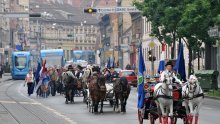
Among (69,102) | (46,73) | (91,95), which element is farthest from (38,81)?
(91,95)

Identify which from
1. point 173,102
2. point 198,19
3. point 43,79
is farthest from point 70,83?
point 173,102

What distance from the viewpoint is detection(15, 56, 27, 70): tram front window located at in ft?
301

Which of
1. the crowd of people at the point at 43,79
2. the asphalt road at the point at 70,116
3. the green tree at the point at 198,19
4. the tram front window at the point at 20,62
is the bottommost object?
the asphalt road at the point at 70,116

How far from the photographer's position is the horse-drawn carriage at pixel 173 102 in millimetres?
20875

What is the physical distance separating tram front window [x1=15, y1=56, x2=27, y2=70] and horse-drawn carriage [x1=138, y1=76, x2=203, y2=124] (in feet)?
229

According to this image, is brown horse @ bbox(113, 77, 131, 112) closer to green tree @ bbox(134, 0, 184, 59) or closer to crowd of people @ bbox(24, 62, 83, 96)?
crowd of people @ bbox(24, 62, 83, 96)

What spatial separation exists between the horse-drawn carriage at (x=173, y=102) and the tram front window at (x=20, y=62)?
6983 centimetres

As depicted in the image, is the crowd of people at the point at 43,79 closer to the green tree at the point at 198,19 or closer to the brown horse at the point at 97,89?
the green tree at the point at 198,19

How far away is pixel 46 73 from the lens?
4731cm

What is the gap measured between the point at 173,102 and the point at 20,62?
2824 inches

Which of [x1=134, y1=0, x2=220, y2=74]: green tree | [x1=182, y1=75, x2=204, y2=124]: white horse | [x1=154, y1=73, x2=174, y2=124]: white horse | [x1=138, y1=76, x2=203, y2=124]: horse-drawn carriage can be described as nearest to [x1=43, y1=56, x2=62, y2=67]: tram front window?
[x1=134, y1=0, x2=220, y2=74]: green tree

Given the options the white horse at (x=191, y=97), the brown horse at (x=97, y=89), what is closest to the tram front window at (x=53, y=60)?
the brown horse at (x=97, y=89)

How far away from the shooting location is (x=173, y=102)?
70.3 ft

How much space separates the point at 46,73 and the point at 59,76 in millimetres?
3034
